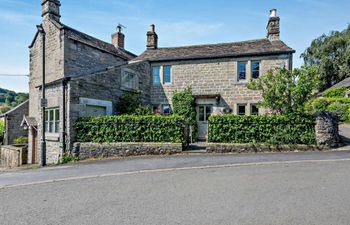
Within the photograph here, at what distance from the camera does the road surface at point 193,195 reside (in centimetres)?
429

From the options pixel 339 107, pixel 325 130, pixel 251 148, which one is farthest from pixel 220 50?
pixel 339 107

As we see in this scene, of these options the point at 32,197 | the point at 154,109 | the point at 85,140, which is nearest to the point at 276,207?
the point at 32,197

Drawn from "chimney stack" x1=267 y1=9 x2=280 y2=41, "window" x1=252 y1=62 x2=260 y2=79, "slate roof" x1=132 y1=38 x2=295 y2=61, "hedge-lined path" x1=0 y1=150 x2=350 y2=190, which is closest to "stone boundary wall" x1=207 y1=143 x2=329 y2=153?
"hedge-lined path" x1=0 y1=150 x2=350 y2=190

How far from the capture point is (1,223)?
4309 mm

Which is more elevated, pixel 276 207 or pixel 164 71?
pixel 164 71

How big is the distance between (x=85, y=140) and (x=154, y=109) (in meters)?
6.88

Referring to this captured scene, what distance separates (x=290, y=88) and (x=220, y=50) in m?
7.51

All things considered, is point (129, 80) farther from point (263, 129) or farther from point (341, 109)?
point (341, 109)

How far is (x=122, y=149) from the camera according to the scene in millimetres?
12375

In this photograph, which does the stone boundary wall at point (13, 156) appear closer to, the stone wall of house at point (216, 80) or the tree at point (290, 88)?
the stone wall of house at point (216, 80)

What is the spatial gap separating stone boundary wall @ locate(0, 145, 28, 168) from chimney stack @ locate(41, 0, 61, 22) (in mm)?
10084

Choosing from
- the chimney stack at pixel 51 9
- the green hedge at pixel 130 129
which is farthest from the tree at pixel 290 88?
the chimney stack at pixel 51 9

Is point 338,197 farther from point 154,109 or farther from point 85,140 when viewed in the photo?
point 154,109

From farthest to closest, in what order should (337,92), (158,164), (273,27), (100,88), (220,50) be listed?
1. (337,92)
2. (220,50)
3. (273,27)
4. (100,88)
5. (158,164)
